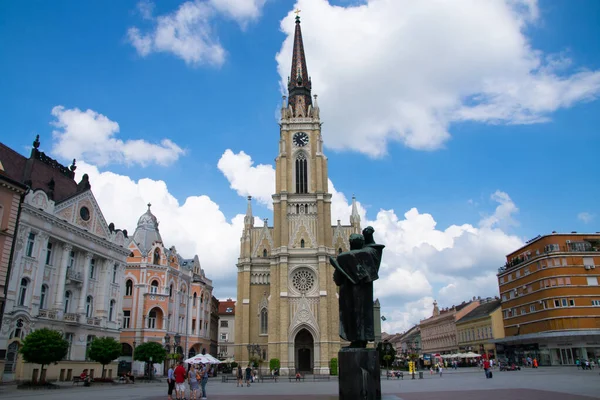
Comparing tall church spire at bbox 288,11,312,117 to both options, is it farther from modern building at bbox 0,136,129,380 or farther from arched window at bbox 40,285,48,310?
arched window at bbox 40,285,48,310

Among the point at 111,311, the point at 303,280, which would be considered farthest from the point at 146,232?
the point at 303,280

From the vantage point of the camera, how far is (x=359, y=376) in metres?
10.6

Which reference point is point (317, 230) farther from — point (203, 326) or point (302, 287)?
point (203, 326)

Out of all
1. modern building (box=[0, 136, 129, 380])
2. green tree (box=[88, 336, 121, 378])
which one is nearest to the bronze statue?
modern building (box=[0, 136, 129, 380])

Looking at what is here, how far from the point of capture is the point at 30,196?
3466 cm

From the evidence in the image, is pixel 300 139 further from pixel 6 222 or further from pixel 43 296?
pixel 6 222

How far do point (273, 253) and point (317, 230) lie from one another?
22.2ft

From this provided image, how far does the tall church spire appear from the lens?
78125mm

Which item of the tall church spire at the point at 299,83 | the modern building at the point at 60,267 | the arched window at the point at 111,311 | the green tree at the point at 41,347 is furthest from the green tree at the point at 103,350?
the tall church spire at the point at 299,83

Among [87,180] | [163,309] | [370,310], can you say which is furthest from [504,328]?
[370,310]

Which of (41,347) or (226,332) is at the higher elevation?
(226,332)

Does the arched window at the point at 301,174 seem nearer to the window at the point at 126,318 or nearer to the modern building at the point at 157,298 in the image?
the modern building at the point at 157,298

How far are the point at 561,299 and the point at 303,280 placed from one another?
104 feet

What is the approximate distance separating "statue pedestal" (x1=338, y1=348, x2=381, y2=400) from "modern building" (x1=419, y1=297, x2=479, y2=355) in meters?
96.7
